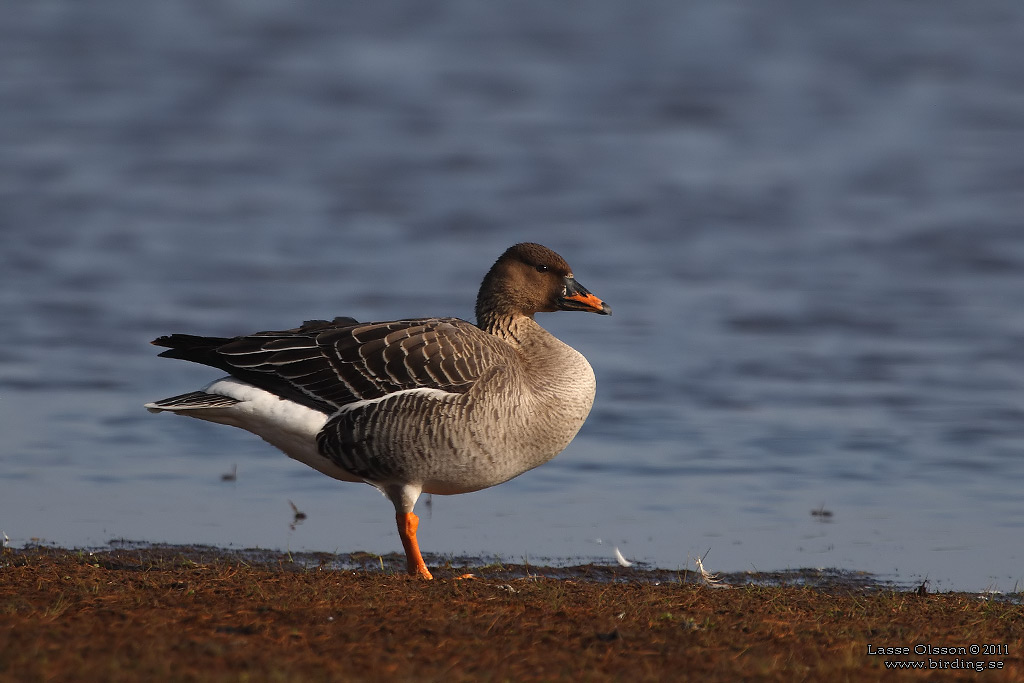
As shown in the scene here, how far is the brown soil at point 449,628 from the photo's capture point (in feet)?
17.6

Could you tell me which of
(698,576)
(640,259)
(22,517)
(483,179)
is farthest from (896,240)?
(22,517)

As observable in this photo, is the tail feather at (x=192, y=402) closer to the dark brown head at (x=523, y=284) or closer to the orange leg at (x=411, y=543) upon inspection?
the orange leg at (x=411, y=543)

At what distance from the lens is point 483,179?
22938 millimetres

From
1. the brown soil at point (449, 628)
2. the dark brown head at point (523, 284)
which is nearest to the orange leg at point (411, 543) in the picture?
the brown soil at point (449, 628)

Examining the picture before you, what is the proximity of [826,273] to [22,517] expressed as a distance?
12216 millimetres

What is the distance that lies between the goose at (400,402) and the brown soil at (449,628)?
87cm

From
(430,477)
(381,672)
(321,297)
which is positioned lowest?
(381,672)

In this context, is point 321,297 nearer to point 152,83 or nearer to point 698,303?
point 698,303

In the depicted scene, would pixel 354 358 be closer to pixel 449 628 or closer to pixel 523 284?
pixel 523 284

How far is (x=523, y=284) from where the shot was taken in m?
9.49

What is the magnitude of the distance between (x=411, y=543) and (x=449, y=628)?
2.25 m

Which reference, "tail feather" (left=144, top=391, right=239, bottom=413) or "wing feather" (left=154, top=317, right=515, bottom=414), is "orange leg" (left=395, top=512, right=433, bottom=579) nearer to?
"wing feather" (left=154, top=317, right=515, bottom=414)

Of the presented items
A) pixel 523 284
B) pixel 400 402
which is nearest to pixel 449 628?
pixel 400 402

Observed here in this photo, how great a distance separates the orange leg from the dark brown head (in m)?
1.78
